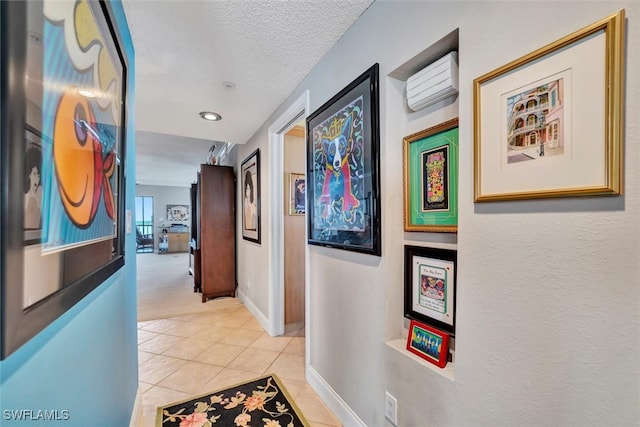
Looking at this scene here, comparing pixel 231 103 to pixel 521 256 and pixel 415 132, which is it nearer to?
pixel 415 132

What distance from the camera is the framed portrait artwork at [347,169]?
1344mm

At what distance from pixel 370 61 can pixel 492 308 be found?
48.0 inches

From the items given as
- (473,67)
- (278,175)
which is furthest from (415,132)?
(278,175)

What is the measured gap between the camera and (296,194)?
2986mm

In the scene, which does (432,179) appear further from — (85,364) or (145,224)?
(145,224)

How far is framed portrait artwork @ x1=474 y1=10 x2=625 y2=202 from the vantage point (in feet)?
2.08

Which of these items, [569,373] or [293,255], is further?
[293,255]

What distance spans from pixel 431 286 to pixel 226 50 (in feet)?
5.73

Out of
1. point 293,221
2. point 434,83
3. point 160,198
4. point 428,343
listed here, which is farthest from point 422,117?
point 160,198

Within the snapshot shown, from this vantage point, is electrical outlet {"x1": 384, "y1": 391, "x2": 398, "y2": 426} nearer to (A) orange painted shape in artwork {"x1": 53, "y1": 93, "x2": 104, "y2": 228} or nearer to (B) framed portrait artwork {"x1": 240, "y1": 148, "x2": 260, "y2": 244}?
(A) orange painted shape in artwork {"x1": 53, "y1": 93, "x2": 104, "y2": 228}

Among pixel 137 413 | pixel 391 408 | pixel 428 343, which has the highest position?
pixel 428 343

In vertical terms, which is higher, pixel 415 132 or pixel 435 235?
pixel 415 132

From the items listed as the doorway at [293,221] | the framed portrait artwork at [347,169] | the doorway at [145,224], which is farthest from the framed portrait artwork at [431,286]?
the doorway at [145,224]

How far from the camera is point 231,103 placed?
245 cm
